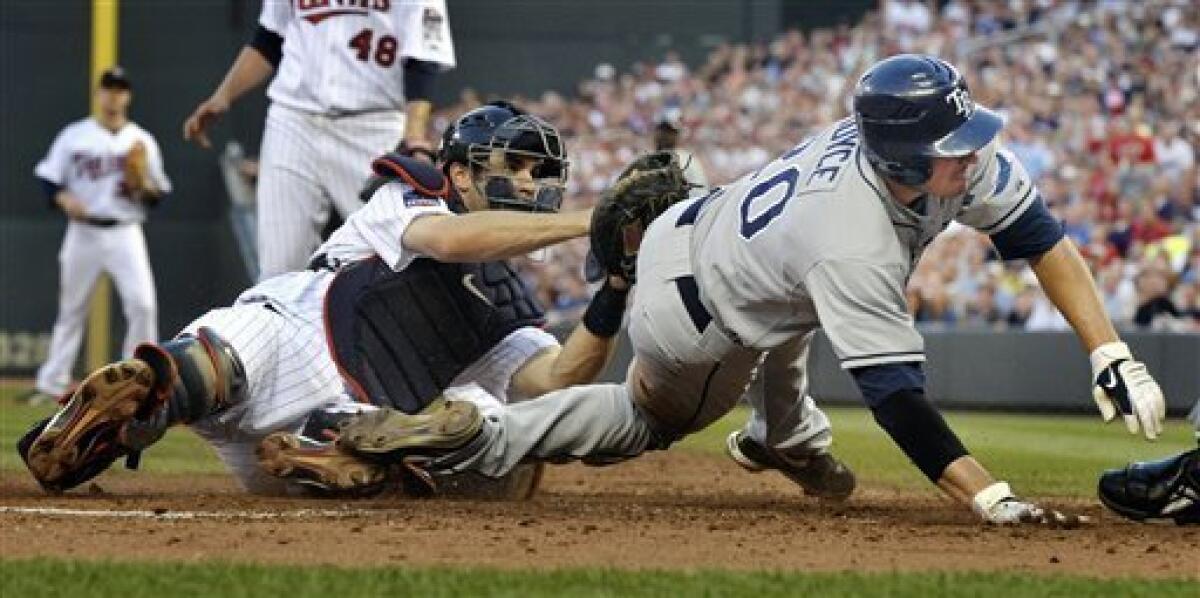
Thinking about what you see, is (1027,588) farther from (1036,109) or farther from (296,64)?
(1036,109)

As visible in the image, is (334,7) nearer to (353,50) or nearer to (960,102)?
(353,50)

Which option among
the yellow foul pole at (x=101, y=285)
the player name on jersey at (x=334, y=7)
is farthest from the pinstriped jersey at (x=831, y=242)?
the yellow foul pole at (x=101, y=285)

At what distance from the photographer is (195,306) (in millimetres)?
15945

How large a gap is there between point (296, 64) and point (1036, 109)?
9047mm

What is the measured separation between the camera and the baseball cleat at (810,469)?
6.41 metres

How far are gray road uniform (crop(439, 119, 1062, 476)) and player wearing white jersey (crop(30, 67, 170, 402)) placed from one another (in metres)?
6.87

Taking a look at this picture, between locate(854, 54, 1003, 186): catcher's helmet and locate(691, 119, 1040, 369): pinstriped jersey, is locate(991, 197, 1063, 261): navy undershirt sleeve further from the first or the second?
locate(854, 54, 1003, 186): catcher's helmet

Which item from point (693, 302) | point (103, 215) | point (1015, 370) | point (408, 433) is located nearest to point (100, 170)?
point (103, 215)

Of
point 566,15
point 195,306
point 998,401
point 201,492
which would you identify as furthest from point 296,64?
point 566,15

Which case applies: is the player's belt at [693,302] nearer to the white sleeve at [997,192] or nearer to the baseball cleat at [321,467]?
the white sleeve at [997,192]

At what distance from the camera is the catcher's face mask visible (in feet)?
20.2

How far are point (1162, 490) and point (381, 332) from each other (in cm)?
210

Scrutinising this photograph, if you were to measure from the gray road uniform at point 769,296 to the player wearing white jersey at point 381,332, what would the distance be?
0.85ft

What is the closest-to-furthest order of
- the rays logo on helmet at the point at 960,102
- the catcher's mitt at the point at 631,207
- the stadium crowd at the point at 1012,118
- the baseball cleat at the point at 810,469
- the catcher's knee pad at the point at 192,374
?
the rays logo on helmet at the point at 960,102
the catcher's knee pad at the point at 192,374
the catcher's mitt at the point at 631,207
the baseball cleat at the point at 810,469
the stadium crowd at the point at 1012,118
